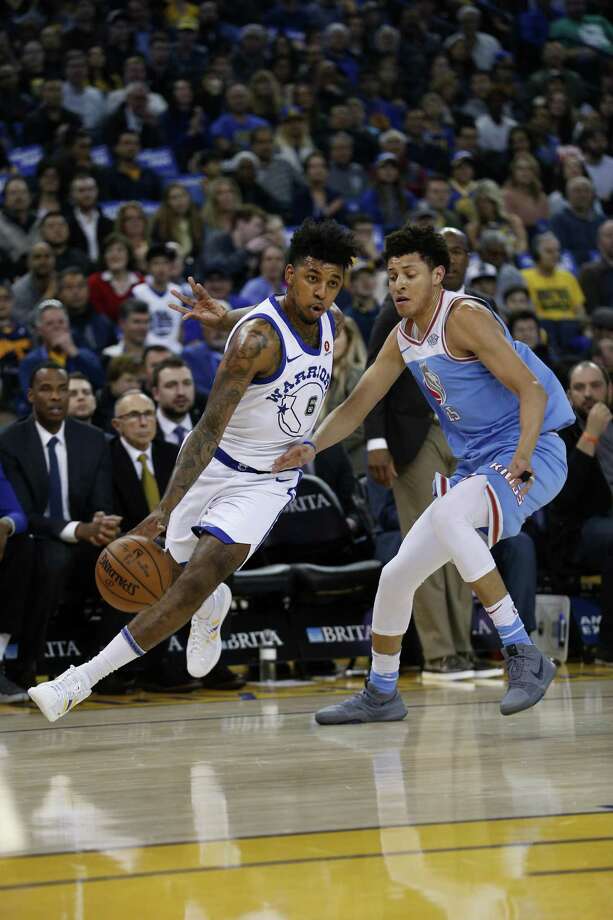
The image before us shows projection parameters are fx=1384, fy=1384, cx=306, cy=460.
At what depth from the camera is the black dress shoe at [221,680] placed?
23.7 feet

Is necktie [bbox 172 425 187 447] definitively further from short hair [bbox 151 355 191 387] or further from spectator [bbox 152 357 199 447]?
short hair [bbox 151 355 191 387]

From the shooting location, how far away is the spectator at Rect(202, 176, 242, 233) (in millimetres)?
12086

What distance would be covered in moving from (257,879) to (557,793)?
1314 millimetres

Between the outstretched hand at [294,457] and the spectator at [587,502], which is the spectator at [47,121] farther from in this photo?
the outstretched hand at [294,457]

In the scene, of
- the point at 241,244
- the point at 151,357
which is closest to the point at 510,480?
the point at 151,357

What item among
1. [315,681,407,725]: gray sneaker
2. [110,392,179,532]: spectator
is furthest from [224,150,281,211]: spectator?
[315,681,407,725]: gray sneaker

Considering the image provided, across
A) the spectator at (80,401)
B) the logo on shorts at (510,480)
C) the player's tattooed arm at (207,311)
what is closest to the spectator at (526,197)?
the spectator at (80,401)

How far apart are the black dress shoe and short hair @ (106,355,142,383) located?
7.17 feet

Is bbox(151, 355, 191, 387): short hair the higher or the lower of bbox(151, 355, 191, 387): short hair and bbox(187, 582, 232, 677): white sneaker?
the lower

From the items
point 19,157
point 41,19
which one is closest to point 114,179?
point 19,157

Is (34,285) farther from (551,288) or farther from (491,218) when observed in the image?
(491,218)

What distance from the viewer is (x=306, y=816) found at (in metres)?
3.88

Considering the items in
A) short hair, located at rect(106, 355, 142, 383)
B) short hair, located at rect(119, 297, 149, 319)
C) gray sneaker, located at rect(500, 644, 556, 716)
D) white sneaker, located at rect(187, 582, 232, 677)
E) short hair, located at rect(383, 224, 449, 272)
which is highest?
short hair, located at rect(383, 224, 449, 272)

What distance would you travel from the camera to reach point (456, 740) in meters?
5.27
